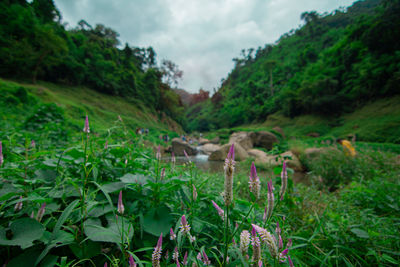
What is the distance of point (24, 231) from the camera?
0.66 metres

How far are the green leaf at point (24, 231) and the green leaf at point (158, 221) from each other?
464 millimetres

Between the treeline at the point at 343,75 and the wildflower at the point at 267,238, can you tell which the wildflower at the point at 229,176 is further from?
the treeline at the point at 343,75

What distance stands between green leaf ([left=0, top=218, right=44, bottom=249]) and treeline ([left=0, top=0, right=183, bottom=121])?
62.8 ft

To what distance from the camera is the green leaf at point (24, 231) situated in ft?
2.02

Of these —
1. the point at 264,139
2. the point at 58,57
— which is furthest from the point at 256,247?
the point at 58,57

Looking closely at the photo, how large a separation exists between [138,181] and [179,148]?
10025 mm

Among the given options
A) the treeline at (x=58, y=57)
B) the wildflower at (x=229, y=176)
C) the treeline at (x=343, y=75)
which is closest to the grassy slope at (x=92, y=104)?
the treeline at (x=58, y=57)

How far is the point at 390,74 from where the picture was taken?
1373 cm

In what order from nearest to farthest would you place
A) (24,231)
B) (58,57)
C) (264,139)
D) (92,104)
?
(24,231) < (264,139) < (58,57) < (92,104)

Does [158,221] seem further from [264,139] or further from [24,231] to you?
[264,139]

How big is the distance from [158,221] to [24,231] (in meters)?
0.59

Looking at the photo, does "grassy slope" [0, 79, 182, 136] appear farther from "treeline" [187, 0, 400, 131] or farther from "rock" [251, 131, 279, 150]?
"treeline" [187, 0, 400, 131]

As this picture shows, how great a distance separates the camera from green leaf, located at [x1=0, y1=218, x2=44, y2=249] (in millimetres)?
614

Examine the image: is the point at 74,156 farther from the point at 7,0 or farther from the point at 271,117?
the point at 271,117
